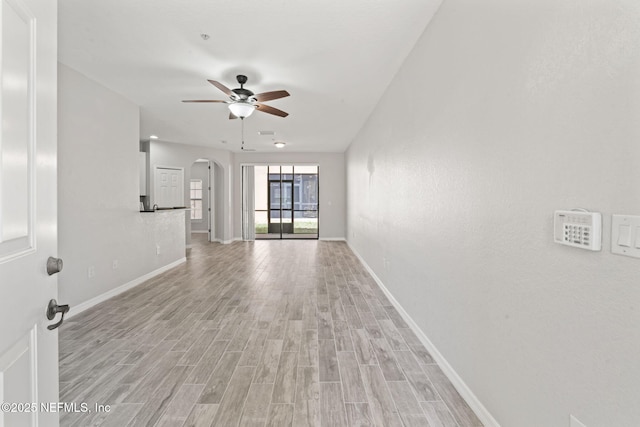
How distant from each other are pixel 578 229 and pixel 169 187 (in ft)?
25.1

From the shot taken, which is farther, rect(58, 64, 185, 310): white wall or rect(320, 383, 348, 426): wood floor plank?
rect(58, 64, 185, 310): white wall

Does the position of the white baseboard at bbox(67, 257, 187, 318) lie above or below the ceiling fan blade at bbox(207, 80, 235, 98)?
below

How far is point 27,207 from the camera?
2.88 ft

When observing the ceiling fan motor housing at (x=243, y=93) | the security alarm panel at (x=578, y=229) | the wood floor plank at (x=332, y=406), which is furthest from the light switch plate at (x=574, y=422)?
the ceiling fan motor housing at (x=243, y=93)

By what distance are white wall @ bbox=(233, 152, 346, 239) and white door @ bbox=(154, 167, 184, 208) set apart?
175 cm

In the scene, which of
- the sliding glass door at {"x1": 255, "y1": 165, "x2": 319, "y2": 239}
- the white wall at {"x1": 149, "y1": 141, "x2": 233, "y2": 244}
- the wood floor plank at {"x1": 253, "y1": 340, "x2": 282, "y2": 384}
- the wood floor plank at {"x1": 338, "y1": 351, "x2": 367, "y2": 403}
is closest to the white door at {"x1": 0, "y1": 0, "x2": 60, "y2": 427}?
the wood floor plank at {"x1": 253, "y1": 340, "x2": 282, "y2": 384}

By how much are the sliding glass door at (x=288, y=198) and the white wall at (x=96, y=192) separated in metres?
5.77

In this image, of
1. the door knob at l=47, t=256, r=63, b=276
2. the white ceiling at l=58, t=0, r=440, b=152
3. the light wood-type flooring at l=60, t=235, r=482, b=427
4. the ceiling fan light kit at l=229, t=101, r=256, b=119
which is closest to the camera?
the door knob at l=47, t=256, r=63, b=276

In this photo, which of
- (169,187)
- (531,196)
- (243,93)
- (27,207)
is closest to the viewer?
(27,207)

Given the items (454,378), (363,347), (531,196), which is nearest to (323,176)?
(363,347)

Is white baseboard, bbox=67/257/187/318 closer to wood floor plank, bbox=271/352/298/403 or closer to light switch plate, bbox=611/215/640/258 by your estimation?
wood floor plank, bbox=271/352/298/403

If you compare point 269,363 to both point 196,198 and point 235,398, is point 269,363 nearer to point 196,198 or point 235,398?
point 235,398

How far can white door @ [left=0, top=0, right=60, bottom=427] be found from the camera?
2.52 feet

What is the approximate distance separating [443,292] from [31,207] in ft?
7.40
